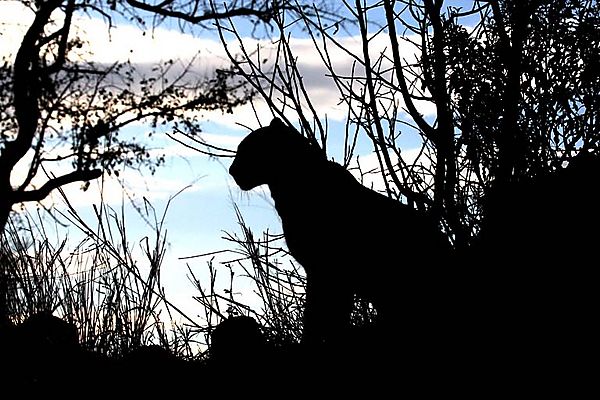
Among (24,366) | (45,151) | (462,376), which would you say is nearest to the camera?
(462,376)

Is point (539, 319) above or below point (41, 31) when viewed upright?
below

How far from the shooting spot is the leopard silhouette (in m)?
3.60

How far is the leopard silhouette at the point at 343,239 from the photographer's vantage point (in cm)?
360

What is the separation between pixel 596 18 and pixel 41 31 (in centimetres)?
1235

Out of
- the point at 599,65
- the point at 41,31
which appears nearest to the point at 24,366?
the point at 599,65

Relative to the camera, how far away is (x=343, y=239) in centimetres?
385

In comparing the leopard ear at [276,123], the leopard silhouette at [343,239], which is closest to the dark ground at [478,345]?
the leopard silhouette at [343,239]

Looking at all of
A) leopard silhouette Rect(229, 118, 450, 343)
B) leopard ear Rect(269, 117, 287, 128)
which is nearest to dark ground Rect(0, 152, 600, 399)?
leopard silhouette Rect(229, 118, 450, 343)

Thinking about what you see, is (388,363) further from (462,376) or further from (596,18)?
(596,18)

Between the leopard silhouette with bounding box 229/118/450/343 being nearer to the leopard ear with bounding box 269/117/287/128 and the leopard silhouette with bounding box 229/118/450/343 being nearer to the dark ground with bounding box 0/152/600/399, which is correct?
the leopard ear with bounding box 269/117/287/128

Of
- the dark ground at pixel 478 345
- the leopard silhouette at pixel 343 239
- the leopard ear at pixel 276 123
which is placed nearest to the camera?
the dark ground at pixel 478 345

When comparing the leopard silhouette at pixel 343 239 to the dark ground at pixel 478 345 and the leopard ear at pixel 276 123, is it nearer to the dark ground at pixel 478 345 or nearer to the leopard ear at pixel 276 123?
the leopard ear at pixel 276 123

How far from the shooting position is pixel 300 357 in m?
3.20

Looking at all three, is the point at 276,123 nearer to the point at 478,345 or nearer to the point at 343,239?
the point at 343,239
